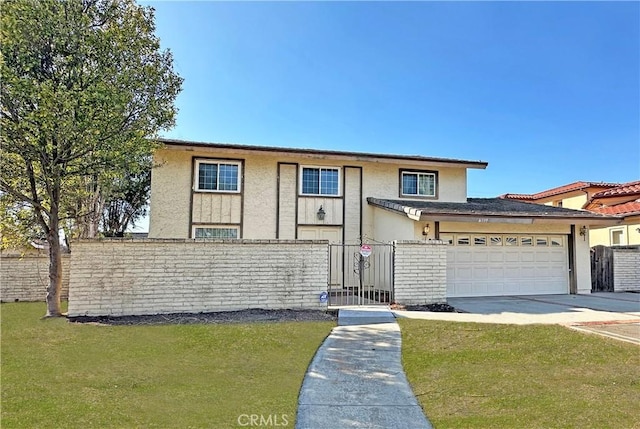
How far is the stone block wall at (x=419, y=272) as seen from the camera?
11156mm

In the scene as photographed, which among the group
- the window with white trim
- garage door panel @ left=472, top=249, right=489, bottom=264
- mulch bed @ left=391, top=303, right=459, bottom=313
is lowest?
mulch bed @ left=391, top=303, right=459, bottom=313

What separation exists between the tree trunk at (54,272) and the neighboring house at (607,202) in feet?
68.2

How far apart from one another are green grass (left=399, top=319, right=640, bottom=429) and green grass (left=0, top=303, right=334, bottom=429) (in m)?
1.92

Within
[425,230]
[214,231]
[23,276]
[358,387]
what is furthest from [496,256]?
[23,276]

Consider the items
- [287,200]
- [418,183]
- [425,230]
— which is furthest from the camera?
[418,183]

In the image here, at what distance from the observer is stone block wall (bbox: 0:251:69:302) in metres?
12.5

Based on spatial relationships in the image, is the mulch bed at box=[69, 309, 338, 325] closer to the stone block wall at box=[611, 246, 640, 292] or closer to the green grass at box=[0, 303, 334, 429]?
the green grass at box=[0, 303, 334, 429]

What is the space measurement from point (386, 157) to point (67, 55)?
1109 cm

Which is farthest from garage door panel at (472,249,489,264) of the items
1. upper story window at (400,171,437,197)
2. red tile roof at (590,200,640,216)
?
red tile roof at (590,200,640,216)

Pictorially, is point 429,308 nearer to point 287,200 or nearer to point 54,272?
point 287,200

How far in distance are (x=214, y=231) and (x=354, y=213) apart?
5.70 m

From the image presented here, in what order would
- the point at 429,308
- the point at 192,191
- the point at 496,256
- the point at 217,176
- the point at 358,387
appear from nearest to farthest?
the point at 358,387
the point at 429,308
the point at 496,256
the point at 192,191
the point at 217,176

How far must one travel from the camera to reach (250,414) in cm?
433

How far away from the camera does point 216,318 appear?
31.2 feet
